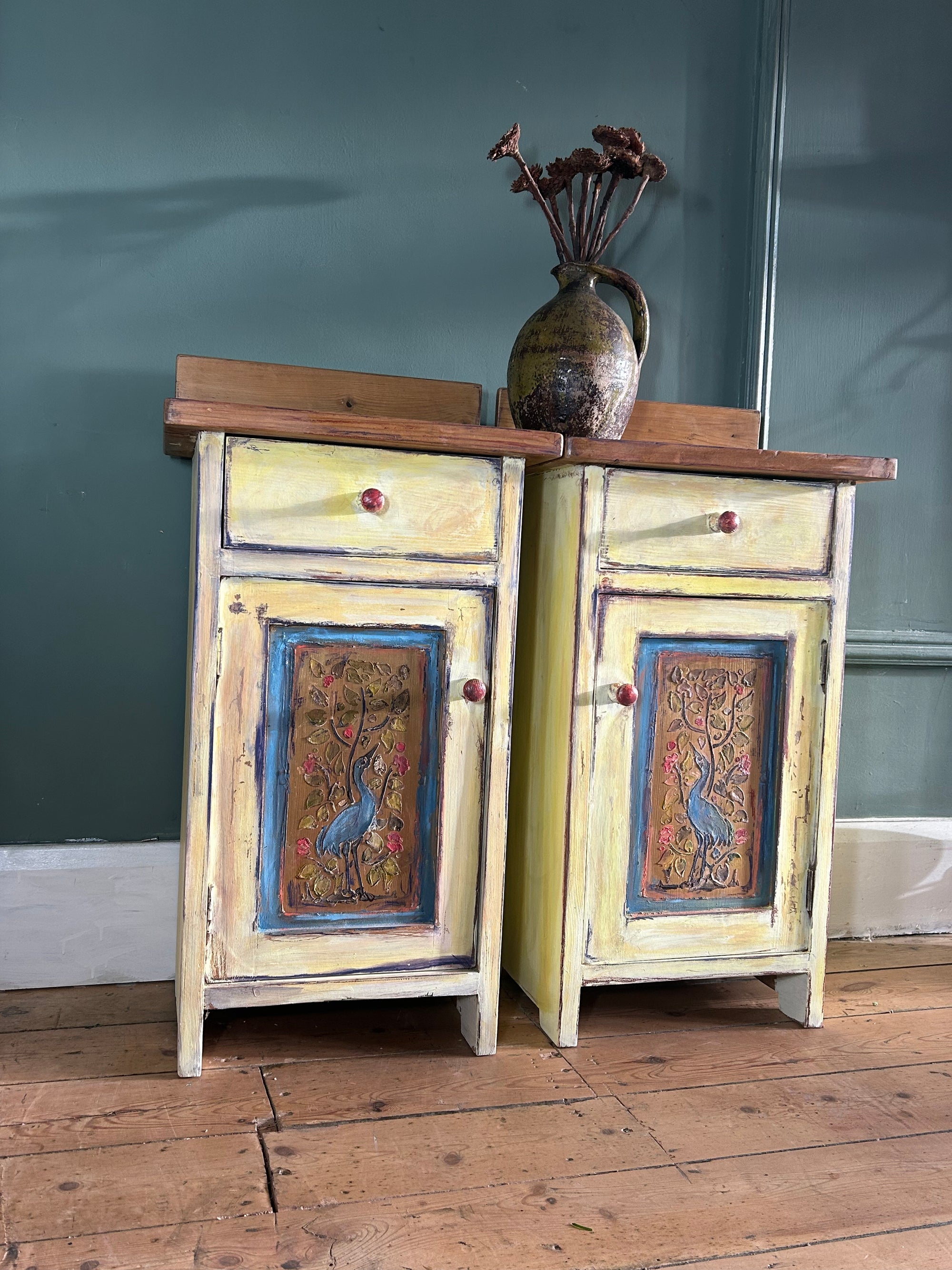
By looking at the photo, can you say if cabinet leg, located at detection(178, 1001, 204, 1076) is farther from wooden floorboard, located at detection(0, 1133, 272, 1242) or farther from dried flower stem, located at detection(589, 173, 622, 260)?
dried flower stem, located at detection(589, 173, 622, 260)

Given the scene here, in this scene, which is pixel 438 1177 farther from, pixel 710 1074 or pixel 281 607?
pixel 281 607

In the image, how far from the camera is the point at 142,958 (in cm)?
184

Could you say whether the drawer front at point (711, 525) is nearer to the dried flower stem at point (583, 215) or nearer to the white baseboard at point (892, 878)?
the dried flower stem at point (583, 215)

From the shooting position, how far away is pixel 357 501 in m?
1.49

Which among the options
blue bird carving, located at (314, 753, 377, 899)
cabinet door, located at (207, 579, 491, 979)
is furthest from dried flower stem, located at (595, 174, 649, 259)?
blue bird carving, located at (314, 753, 377, 899)

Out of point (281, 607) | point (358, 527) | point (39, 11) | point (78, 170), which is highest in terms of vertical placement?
point (39, 11)

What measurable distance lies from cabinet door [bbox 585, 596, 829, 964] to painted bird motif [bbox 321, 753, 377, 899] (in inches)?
13.7

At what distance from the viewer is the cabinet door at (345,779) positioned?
58.4 inches

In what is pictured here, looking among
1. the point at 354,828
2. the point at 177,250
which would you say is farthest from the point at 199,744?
the point at 177,250

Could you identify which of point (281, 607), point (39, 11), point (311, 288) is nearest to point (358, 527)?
point (281, 607)

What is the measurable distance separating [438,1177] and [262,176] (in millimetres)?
1604

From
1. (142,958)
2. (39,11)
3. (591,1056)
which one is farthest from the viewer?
(142,958)

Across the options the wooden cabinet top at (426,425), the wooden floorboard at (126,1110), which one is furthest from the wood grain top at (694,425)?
the wooden floorboard at (126,1110)

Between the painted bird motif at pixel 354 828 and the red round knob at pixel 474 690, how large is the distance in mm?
168
